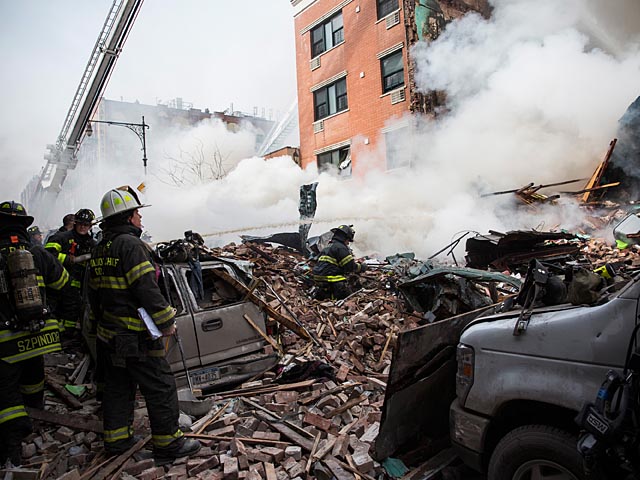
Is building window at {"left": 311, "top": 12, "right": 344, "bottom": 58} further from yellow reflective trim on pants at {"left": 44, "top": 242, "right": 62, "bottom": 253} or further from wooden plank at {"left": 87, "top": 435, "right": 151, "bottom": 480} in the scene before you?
wooden plank at {"left": 87, "top": 435, "right": 151, "bottom": 480}

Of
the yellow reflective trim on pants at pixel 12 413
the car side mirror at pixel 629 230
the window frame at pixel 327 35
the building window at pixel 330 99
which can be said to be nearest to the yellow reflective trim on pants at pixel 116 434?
the yellow reflective trim on pants at pixel 12 413

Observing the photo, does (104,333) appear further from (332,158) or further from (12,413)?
(332,158)

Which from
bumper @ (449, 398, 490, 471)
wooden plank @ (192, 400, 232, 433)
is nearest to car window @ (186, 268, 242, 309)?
wooden plank @ (192, 400, 232, 433)

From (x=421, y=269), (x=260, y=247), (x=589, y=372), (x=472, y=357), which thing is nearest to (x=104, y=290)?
(x=472, y=357)

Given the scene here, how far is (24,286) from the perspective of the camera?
3430mm

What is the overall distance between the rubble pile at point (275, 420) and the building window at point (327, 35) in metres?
15.2

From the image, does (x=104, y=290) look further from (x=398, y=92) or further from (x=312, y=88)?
(x=312, y=88)

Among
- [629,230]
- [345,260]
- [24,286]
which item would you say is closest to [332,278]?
[345,260]

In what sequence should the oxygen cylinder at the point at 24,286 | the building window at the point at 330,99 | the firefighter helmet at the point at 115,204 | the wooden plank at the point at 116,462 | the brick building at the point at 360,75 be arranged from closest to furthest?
1. the wooden plank at the point at 116,462
2. the oxygen cylinder at the point at 24,286
3. the firefighter helmet at the point at 115,204
4. the brick building at the point at 360,75
5. the building window at the point at 330,99

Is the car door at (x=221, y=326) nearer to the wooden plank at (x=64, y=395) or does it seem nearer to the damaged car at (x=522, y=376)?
the wooden plank at (x=64, y=395)

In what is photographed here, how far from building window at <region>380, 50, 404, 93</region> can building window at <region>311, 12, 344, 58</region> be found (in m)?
2.99

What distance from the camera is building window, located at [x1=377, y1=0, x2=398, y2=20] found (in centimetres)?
1552

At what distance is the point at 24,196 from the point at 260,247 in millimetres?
30247

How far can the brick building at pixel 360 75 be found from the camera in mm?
15250
